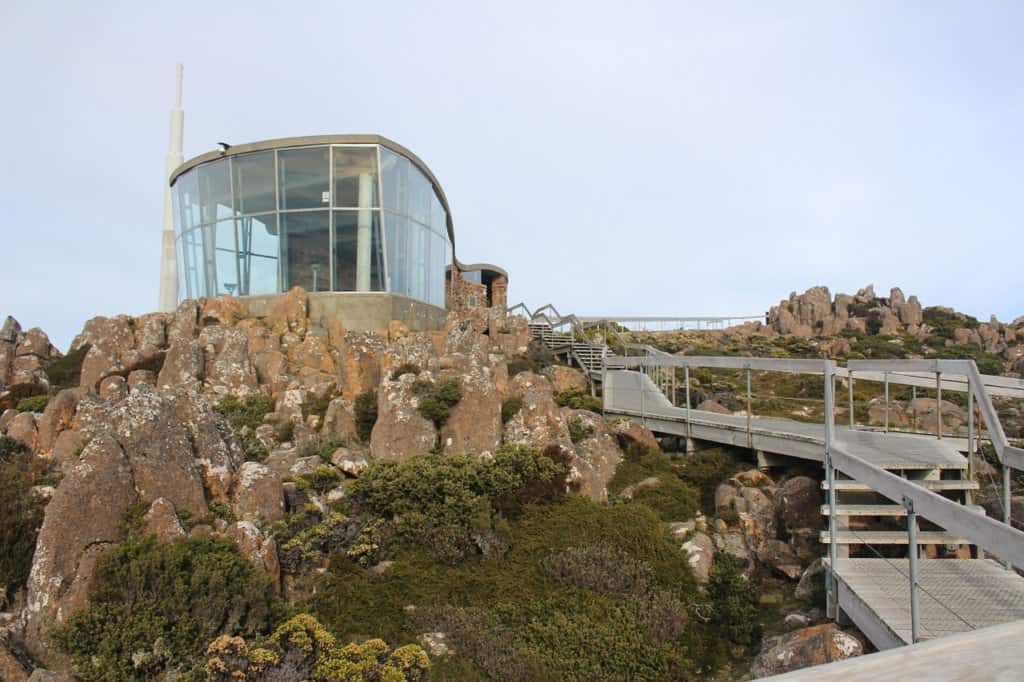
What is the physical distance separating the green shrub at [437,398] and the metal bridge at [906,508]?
566 cm

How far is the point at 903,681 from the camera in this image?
1.77 m

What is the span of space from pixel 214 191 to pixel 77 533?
2048cm

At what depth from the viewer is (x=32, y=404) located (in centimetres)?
1850

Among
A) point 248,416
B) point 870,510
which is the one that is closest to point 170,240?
point 248,416

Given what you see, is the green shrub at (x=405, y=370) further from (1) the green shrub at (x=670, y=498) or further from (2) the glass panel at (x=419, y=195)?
(2) the glass panel at (x=419, y=195)

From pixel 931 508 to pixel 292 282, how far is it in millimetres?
22567

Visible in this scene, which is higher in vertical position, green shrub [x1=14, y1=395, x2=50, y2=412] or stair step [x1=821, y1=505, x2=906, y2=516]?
green shrub [x1=14, y1=395, x2=50, y2=412]

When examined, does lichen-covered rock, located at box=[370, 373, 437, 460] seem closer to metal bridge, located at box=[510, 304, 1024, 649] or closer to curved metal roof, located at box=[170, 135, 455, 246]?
metal bridge, located at box=[510, 304, 1024, 649]

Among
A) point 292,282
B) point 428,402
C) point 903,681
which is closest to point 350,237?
point 292,282

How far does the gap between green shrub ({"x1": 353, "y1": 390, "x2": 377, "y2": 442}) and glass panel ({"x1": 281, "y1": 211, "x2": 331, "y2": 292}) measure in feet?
30.7

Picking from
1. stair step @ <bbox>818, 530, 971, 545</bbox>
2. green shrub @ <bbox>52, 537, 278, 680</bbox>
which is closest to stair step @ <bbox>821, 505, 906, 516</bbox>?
stair step @ <bbox>818, 530, 971, 545</bbox>

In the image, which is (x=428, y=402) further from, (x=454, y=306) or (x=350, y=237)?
(x=454, y=306)

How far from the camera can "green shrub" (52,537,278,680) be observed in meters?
7.83

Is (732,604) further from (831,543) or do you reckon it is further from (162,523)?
(162,523)
